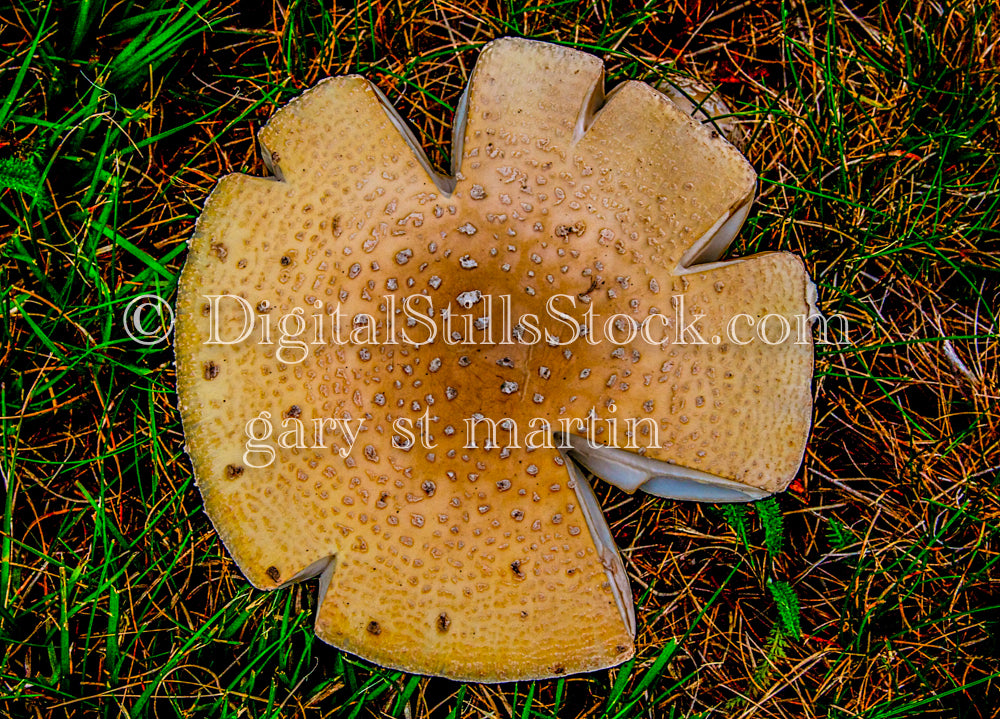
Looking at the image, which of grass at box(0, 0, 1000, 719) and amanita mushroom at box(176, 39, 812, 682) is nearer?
amanita mushroom at box(176, 39, 812, 682)

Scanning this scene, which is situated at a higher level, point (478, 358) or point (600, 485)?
point (478, 358)

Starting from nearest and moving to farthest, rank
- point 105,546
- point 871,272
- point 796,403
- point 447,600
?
1. point 447,600
2. point 796,403
3. point 105,546
4. point 871,272

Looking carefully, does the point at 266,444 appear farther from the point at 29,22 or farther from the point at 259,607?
the point at 29,22

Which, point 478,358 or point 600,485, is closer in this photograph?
point 478,358

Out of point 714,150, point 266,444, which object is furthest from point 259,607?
point 714,150
